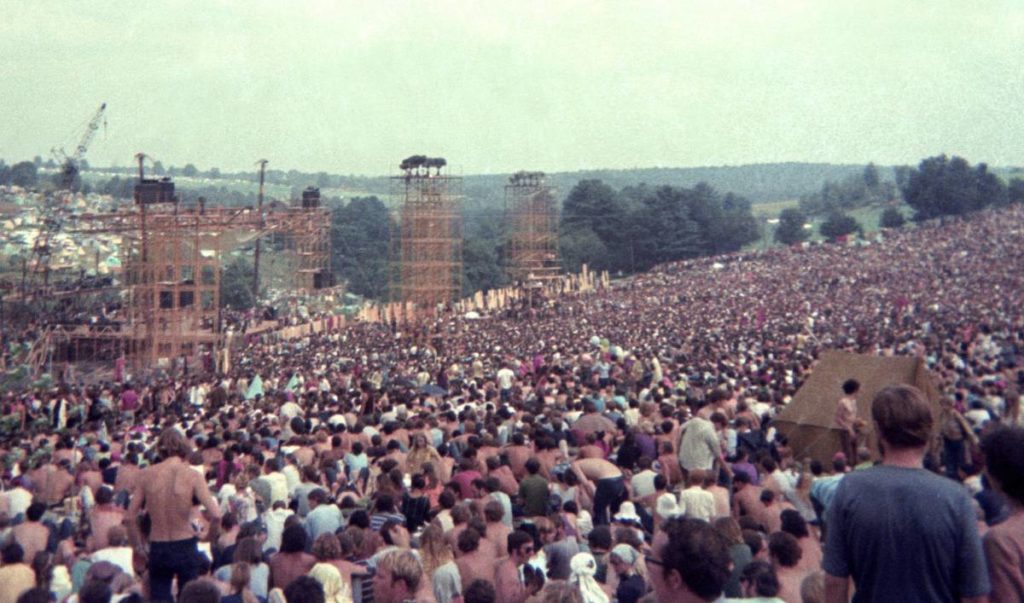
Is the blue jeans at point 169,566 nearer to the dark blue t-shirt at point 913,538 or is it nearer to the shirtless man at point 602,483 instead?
the shirtless man at point 602,483

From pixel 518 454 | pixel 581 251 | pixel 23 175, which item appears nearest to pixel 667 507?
pixel 518 454

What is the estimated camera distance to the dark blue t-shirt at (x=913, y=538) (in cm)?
396

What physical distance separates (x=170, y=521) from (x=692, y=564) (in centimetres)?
488

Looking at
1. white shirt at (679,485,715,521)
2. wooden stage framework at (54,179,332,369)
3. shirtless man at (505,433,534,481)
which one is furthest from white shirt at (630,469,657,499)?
wooden stage framework at (54,179,332,369)

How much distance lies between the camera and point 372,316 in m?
52.6

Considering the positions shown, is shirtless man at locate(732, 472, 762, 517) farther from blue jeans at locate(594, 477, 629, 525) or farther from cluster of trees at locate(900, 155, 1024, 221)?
cluster of trees at locate(900, 155, 1024, 221)

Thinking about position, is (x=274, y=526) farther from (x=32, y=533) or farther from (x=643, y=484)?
(x=643, y=484)

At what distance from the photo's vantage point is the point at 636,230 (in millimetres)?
84188

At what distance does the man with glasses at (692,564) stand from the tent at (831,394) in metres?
8.87

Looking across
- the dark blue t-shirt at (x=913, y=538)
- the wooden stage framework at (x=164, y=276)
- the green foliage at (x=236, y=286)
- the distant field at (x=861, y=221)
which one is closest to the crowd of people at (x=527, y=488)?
the dark blue t-shirt at (x=913, y=538)

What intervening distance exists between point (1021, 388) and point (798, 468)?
23.3ft

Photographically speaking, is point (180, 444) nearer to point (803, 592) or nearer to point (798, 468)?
point (803, 592)

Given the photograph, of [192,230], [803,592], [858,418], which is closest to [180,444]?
[803,592]

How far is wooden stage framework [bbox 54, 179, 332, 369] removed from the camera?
42250 millimetres
